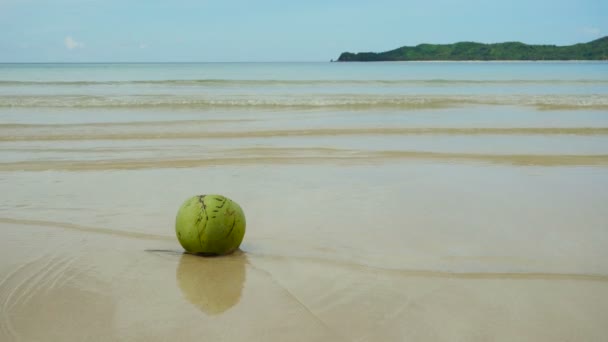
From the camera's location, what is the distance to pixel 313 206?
5.97m

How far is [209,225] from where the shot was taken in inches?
167

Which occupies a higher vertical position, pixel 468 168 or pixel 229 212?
pixel 229 212

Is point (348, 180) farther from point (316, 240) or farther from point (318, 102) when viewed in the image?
point (318, 102)

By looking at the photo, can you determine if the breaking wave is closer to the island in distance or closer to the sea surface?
the sea surface

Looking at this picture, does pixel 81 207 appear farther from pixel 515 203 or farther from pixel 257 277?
pixel 515 203

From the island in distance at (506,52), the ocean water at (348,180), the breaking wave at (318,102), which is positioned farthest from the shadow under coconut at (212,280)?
the island in distance at (506,52)

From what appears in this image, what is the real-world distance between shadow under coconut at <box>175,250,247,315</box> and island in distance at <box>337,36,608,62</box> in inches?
5322

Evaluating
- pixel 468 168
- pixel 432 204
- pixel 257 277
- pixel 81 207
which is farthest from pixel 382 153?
pixel 257 277

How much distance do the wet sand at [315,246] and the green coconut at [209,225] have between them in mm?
128

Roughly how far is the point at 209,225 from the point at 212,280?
1.52ft

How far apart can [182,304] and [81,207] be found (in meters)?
2.94

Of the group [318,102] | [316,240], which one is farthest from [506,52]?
[316,240]

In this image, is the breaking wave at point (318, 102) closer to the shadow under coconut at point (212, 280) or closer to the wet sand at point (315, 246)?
the wet sand at point (315, 246)

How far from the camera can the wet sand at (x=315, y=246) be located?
10.8 ft
